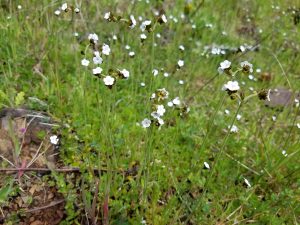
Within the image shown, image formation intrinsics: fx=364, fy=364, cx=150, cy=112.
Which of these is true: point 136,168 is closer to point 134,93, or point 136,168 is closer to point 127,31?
point 134,93

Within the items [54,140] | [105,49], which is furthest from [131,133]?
[105,49]

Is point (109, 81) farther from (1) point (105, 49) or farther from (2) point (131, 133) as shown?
(2) point (131, 133)

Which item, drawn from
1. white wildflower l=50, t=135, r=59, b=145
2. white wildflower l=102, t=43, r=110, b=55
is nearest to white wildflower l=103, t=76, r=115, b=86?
white wildflower l=102, t=43, r=110, b=55

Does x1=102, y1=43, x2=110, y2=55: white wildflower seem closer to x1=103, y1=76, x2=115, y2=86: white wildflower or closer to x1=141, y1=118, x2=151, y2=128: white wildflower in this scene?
x1=103, y1=76, x2=115, y2=86: white wildflower

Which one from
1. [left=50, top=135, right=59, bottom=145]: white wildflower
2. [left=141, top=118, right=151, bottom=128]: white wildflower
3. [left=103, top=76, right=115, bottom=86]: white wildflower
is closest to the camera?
[left=103, top=76, right=115, bottom=86]: white wildflower

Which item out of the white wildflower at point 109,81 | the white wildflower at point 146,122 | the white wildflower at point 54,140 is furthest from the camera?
the white wildflower at point 54,140

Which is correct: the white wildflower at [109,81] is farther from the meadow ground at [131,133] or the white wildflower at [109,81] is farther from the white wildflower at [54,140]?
the white wildflower at [54,140]

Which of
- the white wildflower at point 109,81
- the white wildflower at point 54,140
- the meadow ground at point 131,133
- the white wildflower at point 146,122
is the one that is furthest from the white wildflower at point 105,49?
the white wildflower at point 54,140

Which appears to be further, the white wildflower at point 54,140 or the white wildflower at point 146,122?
the white wildflower at point 54,140
